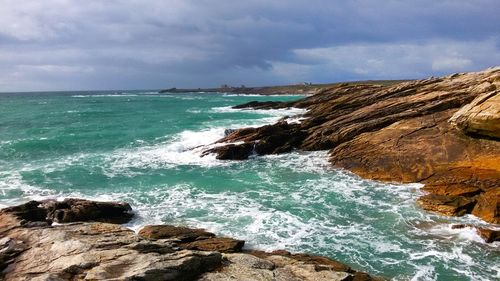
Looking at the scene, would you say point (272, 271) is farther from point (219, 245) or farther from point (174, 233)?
point (174, 233)

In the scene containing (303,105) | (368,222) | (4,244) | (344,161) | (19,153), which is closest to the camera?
(4,244)

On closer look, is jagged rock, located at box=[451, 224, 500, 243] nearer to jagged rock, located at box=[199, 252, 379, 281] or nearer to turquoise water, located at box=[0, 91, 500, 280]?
turquoise water, located at box=[0, 91, 500, 280]

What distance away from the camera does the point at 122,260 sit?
9773mm

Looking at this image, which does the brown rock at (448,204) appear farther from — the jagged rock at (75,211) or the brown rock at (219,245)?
the jagged rock at (75,211)

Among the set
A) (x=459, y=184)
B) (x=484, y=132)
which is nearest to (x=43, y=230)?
(x=459, y=184)

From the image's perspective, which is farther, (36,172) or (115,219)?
(36,172)

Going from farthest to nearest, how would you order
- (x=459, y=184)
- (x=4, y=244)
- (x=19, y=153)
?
(x=19, y=153) < (x=459, y=184) < (x=4, y=244)

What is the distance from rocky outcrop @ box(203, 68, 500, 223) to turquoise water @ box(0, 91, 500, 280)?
44.7 inches

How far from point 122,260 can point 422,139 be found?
2125cm

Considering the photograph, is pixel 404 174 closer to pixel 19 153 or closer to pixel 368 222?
pixel 368 222

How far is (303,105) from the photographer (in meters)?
69.2

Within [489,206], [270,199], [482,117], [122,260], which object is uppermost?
[482,117]

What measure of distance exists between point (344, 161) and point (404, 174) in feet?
15.3

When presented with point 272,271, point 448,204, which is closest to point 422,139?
point 448,204
